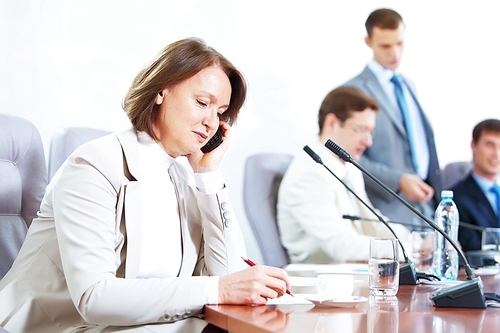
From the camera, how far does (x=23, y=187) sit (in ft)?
6.45

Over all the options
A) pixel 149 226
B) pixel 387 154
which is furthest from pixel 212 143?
pixel 387 154

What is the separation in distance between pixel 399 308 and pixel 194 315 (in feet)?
1.33

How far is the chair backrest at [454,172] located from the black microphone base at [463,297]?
2.89m

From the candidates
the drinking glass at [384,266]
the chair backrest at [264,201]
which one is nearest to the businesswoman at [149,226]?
the drinking glass at [384,266]

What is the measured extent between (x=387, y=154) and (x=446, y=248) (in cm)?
182

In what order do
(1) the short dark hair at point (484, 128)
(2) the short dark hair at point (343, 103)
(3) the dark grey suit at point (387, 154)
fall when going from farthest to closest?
1. (1) the short dark hair at point (484, 128)
2. (3) the dark grey suit at point (387, 154)
3. (2) the short dark hair at point (343, 103)

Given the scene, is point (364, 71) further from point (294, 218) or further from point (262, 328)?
point (262, 328)

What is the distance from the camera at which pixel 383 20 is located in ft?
13.0

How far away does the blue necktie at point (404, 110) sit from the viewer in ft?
13.3

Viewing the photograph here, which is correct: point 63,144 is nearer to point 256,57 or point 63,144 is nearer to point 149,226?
point 149,226

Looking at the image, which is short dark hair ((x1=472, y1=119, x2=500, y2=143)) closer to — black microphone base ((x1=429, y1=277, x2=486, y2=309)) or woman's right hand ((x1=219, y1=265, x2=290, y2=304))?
black microphone base ((x1=429, y1=277, x2=486, y2=309))

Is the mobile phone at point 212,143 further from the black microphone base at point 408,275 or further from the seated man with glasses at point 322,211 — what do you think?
the seated man with glasses at point 322,211

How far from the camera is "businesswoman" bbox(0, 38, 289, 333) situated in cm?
143

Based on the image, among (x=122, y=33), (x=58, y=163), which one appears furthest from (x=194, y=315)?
(x=122, y=33)
